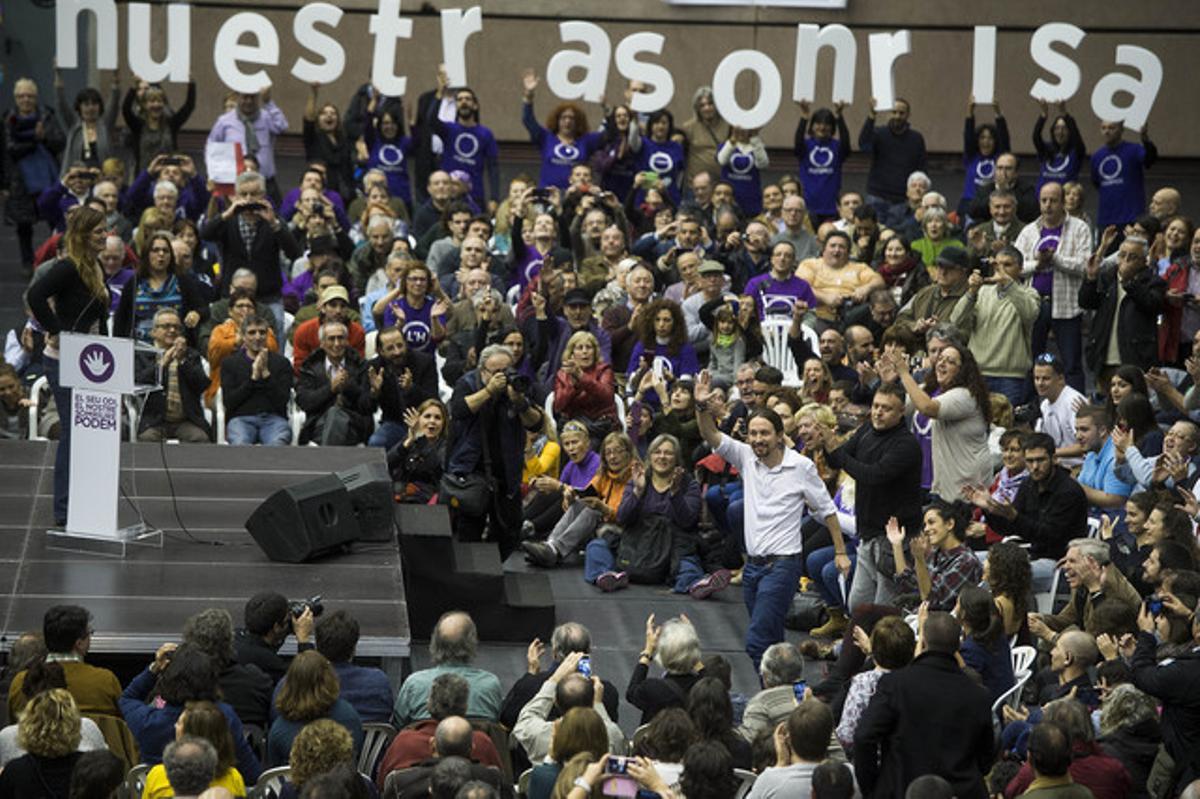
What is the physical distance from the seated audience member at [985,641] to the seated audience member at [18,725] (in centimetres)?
336

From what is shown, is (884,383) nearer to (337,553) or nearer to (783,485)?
(783,485)

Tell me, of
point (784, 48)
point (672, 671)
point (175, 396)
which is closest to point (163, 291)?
point (175, 396)

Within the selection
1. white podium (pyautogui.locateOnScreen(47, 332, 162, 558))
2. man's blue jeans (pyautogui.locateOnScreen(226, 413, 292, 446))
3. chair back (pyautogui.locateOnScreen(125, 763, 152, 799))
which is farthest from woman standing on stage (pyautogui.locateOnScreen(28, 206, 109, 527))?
chair back (pyautogui.locateOnScreen(125, 763, 152, 799))

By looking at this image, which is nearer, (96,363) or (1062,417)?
(96,363)

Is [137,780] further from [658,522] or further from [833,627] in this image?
[658,522]

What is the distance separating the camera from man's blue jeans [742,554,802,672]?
9.75 meters

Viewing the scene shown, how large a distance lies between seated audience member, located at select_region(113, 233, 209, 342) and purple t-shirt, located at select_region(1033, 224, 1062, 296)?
5.79 m

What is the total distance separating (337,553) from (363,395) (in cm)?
247

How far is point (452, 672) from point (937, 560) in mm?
2451

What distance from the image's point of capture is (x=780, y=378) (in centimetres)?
1201

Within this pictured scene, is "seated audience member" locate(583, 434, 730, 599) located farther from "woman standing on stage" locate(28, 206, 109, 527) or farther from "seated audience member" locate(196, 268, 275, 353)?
"woman standing on stage" locate(28, 206, 109, 527)

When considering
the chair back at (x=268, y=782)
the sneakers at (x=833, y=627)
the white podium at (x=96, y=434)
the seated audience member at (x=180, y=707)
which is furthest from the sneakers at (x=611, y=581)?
the chair back at (x=268, y=782)

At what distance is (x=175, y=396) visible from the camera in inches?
488

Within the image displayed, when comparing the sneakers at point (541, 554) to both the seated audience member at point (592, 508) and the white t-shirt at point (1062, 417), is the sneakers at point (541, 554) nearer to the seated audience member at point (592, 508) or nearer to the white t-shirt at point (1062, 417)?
the seated audience member at point (592, 508)
